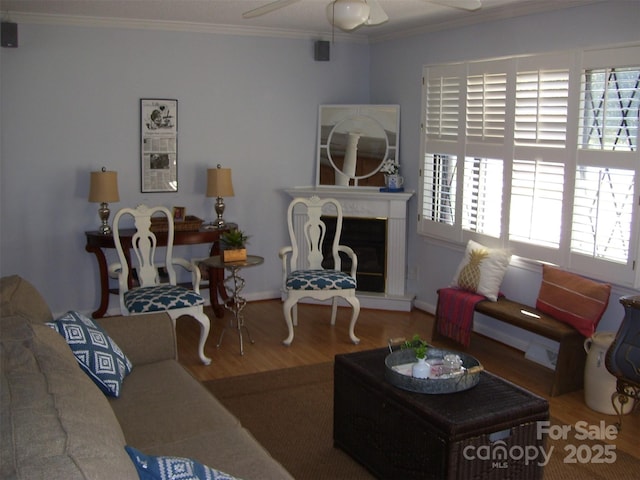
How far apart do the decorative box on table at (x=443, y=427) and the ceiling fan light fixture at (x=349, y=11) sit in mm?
1564

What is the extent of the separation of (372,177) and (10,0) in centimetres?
327

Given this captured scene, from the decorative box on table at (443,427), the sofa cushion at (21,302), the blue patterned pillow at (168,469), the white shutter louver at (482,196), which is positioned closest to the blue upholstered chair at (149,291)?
the sofa cushion at (21,302)

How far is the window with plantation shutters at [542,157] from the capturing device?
13.6ft

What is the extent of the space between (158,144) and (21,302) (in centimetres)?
298

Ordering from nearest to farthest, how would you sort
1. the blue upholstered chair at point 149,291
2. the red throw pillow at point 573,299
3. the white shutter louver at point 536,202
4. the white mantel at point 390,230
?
the red throw pillow at point 573,299
the blue upholstered chair at point 149,291
the white shutter louver at point 536,202
the white mantel at point 390,230

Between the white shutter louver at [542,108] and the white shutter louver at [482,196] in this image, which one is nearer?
the white shutter louver at [542,108]

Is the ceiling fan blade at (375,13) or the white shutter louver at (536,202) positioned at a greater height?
the ceiling fan blade at (375,13)

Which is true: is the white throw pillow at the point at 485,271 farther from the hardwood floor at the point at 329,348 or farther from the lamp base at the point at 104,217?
the lamp base at the point at 104,217

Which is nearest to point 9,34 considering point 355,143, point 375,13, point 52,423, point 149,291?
point 149,291

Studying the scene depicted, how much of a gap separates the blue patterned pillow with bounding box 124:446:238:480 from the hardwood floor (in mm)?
2623

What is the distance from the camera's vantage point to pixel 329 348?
5.11m

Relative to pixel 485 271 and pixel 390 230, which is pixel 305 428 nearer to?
pixel 485 271

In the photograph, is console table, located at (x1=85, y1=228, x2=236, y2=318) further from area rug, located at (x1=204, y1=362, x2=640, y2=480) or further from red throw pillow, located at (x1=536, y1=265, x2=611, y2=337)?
red throw pillow, located at (x1=536, y1=265, x2=611, y2=337)

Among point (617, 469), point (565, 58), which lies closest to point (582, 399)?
point (617, 469)
